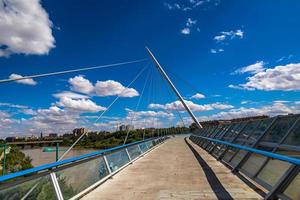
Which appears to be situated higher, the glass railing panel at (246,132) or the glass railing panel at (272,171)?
the glass railing panel at (246,132)

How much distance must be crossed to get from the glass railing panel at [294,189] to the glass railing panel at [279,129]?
3.57m

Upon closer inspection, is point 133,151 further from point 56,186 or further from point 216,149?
point 56,186

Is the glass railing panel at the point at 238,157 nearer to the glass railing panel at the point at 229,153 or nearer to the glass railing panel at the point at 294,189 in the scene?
the glass railing panel at the point at 229,153

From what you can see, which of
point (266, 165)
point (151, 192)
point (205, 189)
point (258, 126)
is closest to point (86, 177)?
point (151, 192)

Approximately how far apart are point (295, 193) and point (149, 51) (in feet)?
153

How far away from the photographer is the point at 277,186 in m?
5.10

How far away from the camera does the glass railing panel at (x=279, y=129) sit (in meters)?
8.12

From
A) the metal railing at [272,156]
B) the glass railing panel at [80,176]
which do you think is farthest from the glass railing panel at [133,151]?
the glass railing panel at [80,176]

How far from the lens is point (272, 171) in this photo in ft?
18.7

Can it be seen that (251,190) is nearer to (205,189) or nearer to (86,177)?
(205,189)

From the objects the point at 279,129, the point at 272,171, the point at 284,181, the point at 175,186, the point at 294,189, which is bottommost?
the point at 175,186

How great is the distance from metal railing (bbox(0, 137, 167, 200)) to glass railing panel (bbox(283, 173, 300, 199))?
4.03 metres

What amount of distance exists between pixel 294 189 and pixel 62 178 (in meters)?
4.24

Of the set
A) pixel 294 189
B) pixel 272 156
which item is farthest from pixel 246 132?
pixel 294 189
